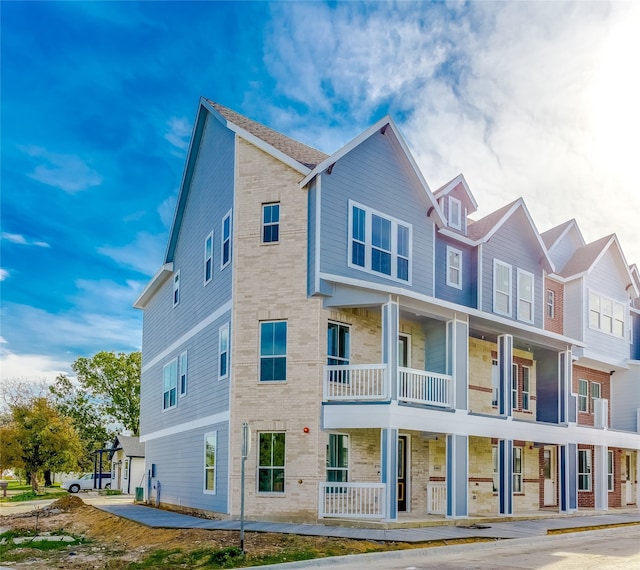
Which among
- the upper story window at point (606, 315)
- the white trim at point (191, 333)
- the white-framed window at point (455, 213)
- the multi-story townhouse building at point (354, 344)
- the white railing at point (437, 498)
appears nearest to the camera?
the multi-story townhouse building at point (354, 344)

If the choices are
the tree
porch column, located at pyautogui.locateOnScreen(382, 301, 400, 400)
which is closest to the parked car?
the tree

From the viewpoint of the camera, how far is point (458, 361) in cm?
2166

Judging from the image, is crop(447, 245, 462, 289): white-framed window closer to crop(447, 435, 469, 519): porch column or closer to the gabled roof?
the gabled roof

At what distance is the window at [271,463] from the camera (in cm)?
1964

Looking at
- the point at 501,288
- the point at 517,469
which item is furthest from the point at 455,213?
the point at 517,469

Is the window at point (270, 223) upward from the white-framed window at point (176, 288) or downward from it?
upward

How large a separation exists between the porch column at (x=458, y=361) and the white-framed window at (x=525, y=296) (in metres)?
6.68

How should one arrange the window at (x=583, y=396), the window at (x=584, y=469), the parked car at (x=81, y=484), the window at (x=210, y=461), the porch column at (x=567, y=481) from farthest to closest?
the parked car at (x=81, y=484) → the window at (x=583, y=396) → the window at (x=584, y=469) → the porch column at (x=567, y=481) → the window at (x=210, y=461)

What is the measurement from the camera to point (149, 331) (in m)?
34.7

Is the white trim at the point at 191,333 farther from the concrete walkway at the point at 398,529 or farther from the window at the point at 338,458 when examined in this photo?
the concrete walkway at the point at 398,529

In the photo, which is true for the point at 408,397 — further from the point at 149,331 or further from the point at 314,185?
the point at 149,331

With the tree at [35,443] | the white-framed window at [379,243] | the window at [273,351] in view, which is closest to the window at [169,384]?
the window at [273,351]

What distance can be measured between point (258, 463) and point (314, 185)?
26.4 feet

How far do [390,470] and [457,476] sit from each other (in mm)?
3137
